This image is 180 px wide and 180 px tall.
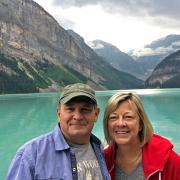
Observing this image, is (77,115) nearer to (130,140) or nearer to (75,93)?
(75,93)

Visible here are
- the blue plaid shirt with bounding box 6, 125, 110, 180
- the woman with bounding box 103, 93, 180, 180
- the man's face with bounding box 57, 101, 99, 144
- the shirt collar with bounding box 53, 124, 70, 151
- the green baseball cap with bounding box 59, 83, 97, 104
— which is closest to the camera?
the blue plaid shirt with bounding box 6, 125, 110, 180

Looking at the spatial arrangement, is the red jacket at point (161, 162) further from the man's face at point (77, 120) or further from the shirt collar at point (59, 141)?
the shirt collar at point (59, 141)

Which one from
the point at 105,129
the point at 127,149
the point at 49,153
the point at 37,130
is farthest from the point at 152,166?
the point at 37,130

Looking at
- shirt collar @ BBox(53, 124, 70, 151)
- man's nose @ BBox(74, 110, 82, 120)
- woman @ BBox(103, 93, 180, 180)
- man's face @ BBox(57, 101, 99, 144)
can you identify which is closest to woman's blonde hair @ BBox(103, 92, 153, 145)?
woman @ BBox(103, 93, 180, 180)

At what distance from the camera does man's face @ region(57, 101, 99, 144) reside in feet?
14.1

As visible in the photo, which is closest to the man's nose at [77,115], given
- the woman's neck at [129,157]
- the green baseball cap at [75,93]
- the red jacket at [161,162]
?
the green baseball cap at [75,93]

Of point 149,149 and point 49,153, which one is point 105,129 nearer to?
point 149,149

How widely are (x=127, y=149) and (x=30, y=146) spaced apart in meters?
1.33

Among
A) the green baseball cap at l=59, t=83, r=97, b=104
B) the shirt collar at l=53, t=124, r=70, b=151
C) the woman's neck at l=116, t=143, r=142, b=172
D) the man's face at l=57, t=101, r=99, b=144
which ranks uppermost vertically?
the green baseball cap at l=59, t=83, r=97, b=104

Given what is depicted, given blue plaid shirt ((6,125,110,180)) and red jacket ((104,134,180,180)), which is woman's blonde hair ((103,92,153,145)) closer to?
red jacket ((104,134,180,180))

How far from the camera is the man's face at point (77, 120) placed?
4305mm

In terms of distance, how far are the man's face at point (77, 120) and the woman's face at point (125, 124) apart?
370 millimetres

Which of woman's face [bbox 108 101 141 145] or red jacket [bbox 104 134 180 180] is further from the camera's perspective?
woman's face [bbox 108 101 141 145]

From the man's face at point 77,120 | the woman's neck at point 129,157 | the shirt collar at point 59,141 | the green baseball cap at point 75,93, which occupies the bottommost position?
the woman's neck at point 129,157
